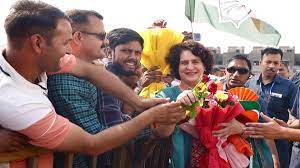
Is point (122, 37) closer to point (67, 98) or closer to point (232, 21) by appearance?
point (67, 98)

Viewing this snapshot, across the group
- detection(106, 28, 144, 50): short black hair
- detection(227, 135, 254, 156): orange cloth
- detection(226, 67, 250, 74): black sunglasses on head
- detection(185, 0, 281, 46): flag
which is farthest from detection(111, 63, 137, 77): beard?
detection(185, 0, 281, 46): flag

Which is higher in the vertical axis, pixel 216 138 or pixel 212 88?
pixel 212 88

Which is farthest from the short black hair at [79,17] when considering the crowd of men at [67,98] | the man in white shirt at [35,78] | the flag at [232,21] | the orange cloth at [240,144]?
the flag at [232,21]

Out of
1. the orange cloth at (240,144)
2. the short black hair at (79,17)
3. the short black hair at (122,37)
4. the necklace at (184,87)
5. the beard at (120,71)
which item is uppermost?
the short black hair at (79,17)

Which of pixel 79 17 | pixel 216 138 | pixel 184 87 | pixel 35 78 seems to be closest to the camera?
pixel 35 78

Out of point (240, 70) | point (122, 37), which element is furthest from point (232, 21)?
point (122, 37)

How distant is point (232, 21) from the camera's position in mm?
7035

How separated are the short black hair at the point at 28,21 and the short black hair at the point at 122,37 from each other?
1580 millimetres

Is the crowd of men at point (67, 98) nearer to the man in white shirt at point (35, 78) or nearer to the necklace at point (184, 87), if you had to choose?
the man in white shirt at point (35, 78)

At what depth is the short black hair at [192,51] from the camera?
3.20 metres

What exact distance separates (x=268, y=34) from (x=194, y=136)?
16.2 feet

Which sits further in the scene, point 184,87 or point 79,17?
point 184,87

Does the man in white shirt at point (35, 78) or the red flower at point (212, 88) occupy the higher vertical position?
the man in white shirt at point (35, 78)

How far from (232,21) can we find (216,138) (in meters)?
4.65
